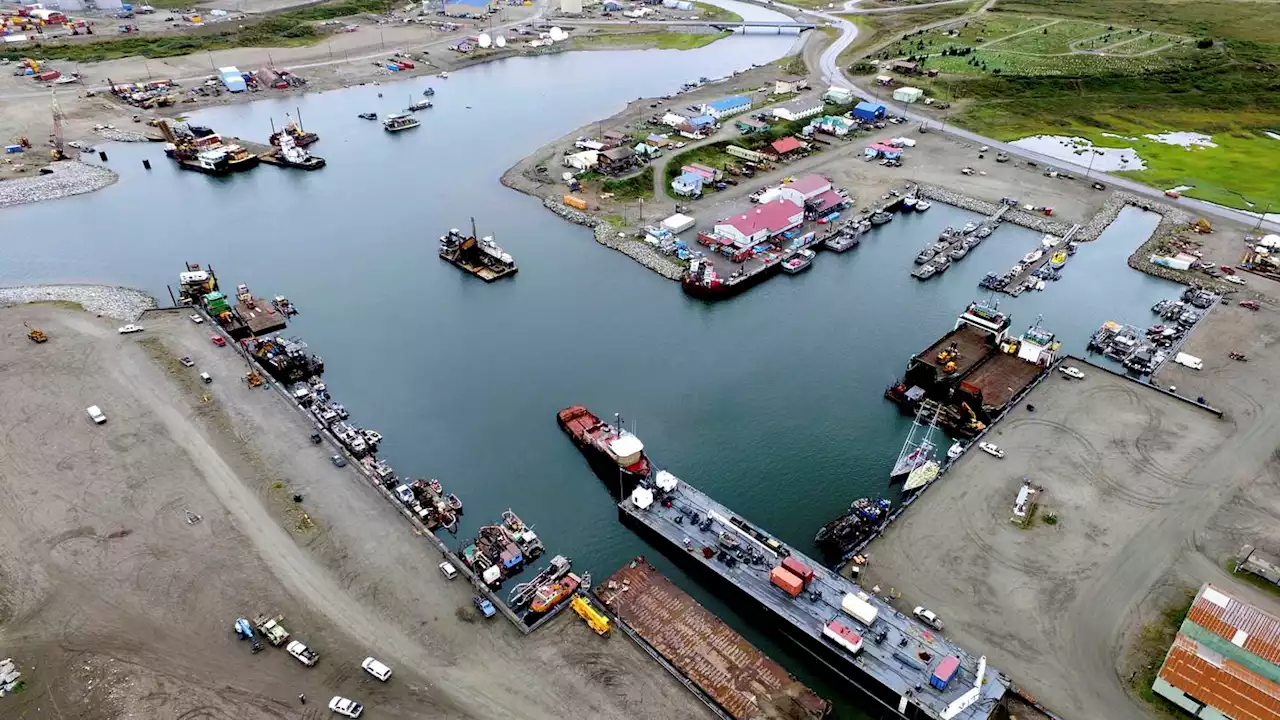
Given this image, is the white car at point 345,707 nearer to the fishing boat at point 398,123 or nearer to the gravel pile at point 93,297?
the gravel pile at point 93,297

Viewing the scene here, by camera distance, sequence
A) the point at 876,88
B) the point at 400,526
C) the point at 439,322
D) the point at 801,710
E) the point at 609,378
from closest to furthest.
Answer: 1. the point at 801,710
2. the point at 400,526
3. the point at 609,378
4. the point at 439,322
5. the point at 876,88

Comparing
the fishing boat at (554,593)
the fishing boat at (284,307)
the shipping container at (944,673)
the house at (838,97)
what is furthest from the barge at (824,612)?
the house at (838,97)

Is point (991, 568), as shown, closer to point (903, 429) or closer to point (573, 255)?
point (903, 429)

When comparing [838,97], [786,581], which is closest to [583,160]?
[838,97]

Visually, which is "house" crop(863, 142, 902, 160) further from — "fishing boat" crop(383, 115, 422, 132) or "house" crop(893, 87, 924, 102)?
"fishing boat" crop(383, 115, 422, 132)

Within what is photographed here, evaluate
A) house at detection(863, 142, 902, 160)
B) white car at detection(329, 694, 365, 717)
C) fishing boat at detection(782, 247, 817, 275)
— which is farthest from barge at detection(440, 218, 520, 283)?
house at detection(863, 142, 902, 160)

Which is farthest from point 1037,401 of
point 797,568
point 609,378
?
point 609,378
